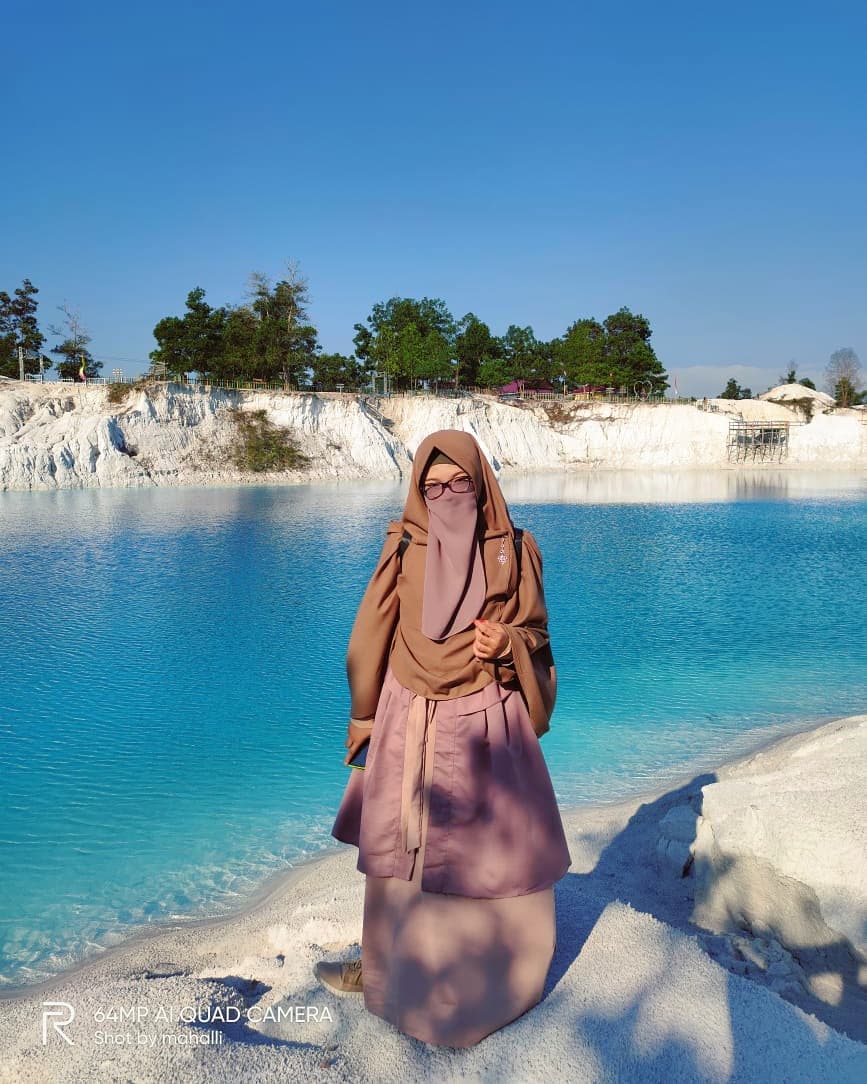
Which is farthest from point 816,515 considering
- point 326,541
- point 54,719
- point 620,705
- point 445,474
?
point 445,474

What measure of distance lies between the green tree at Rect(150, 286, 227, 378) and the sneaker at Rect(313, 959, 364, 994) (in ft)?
163

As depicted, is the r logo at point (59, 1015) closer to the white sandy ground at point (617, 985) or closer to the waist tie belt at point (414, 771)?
the white sandy ground at point (617, 985)

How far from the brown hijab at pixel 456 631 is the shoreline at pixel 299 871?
2.95m

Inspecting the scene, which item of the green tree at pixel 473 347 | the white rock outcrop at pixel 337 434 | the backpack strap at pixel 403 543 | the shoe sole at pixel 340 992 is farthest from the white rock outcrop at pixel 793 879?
the green tree at pixel 473 347

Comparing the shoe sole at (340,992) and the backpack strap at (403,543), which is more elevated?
the backpack strap at (403,543)

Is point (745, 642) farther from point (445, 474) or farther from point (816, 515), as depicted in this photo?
point (816, 515)

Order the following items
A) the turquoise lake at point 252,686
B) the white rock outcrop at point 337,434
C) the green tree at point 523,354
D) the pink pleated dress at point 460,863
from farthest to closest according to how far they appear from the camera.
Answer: the green tree at point 523,354 → the white rock outcrop at point 337,434 → the turquoise lake at point 252,686 → the pink pleated dress at point 460,863

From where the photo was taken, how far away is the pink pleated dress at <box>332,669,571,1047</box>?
8.52ft

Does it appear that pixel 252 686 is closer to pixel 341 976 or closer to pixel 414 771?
pixel 341 976

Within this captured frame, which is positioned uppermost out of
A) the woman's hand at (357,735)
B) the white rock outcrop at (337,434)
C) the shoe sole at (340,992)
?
the white rock outcrop at (337,434)

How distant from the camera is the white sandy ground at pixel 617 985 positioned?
8.04 feet

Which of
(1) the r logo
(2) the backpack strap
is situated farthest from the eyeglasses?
(1) the r logo

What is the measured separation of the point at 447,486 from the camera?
270 centimetres

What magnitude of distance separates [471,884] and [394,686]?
727 millimetres
